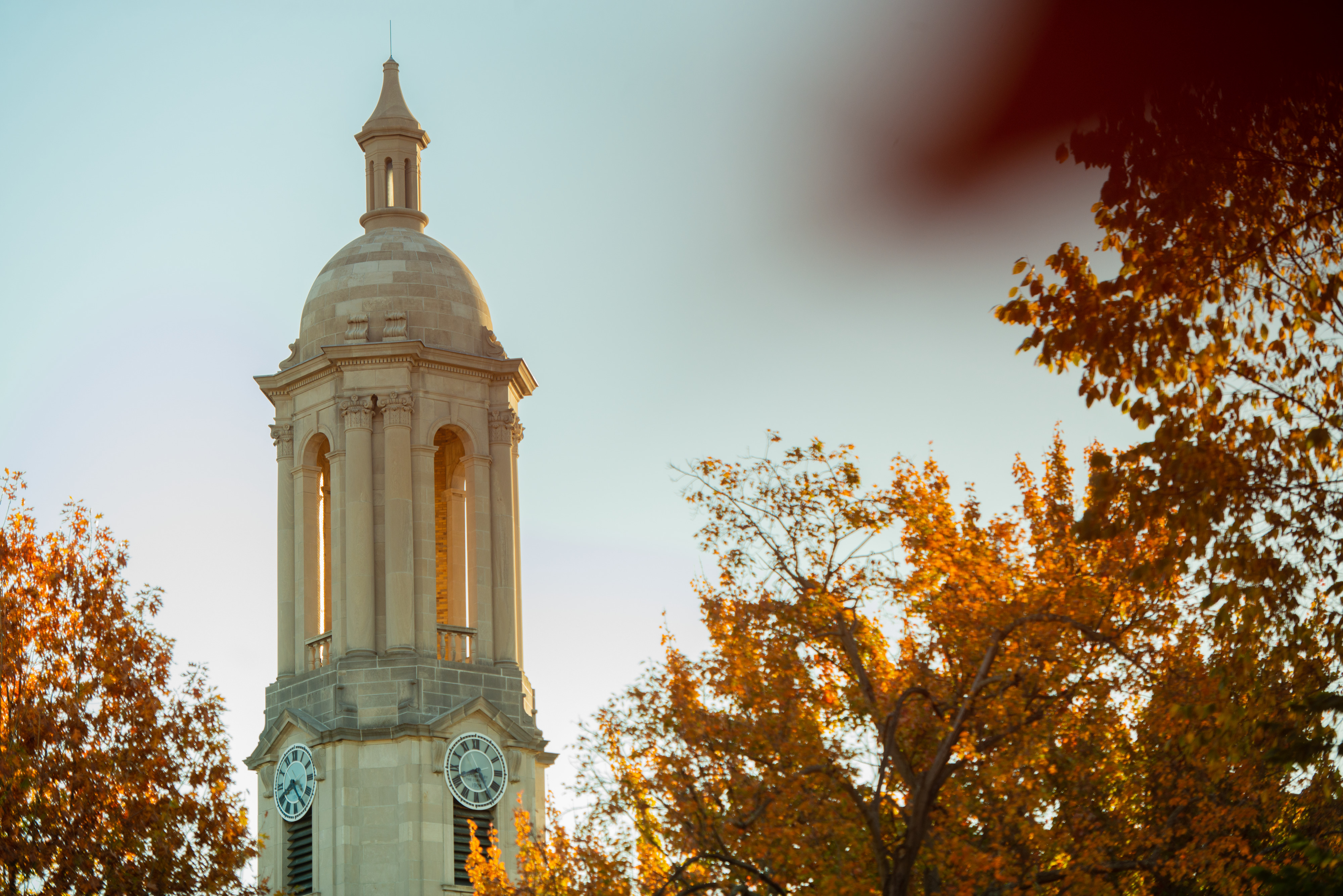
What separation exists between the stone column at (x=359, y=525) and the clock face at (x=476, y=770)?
308cm

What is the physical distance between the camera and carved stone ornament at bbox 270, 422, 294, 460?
2057 inches

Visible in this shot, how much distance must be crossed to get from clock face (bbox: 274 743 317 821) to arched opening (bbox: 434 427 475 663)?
4257mm

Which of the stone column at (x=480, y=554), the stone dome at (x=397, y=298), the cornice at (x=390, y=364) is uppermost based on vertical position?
the stone dome at (x=397, y=298)

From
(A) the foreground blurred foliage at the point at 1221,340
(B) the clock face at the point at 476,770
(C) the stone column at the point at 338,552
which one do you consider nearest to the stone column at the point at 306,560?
(C) the stone column at the point at 338,552

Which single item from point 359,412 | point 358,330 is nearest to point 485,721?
point 359,412

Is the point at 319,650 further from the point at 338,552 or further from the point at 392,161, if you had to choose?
the point at 392,161

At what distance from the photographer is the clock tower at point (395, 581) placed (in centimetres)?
4819

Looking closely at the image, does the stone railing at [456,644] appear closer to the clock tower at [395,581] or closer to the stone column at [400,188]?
the clock tower at [395,581]

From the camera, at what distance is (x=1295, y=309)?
18.8m

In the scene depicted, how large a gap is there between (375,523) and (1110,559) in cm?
2396

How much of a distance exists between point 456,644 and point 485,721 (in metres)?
2.42

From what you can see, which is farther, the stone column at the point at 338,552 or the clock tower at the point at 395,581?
the stone column at the point at 338,552

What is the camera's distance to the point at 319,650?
50656 mm

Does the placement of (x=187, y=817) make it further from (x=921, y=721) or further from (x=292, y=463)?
(x=292, y=463)
